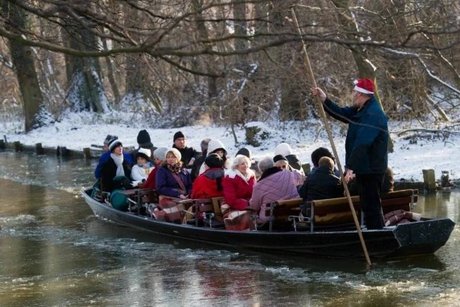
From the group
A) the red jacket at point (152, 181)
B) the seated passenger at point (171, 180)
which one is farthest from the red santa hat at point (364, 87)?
the red jacket at point (152, 181)

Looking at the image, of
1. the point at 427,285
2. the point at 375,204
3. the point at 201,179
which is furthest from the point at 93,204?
the point at 427,285

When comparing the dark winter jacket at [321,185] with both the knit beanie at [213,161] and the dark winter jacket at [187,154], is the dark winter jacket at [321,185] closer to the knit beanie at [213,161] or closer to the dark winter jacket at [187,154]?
the knit beanie at [213,161]

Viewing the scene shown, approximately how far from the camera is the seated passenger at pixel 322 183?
10578mm

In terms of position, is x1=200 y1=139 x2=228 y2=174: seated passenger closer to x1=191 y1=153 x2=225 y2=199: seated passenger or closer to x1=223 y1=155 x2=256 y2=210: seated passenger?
x1=191 y1=153 x2=225 y2=199: seated passenger

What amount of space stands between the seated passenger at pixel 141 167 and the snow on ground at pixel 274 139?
183 inches

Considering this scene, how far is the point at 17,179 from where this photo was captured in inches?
857

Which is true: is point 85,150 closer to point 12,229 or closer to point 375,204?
point 12,229

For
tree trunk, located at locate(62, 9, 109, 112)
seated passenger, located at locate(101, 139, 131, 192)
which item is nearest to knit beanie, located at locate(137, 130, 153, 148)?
seated passenger, located at locate(101, 139, 131, 192)

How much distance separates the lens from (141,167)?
15266mm

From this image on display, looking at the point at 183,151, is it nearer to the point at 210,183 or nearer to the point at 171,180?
the point at 171,180

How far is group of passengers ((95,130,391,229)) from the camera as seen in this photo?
35.1ft

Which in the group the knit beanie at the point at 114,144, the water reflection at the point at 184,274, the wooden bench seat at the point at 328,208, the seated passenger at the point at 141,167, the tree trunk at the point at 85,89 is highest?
the tree trunk at the point at 85,89

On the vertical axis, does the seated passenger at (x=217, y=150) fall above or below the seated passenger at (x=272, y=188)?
above

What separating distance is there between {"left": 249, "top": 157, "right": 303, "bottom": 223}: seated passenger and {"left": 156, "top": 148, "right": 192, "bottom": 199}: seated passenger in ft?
6.86
